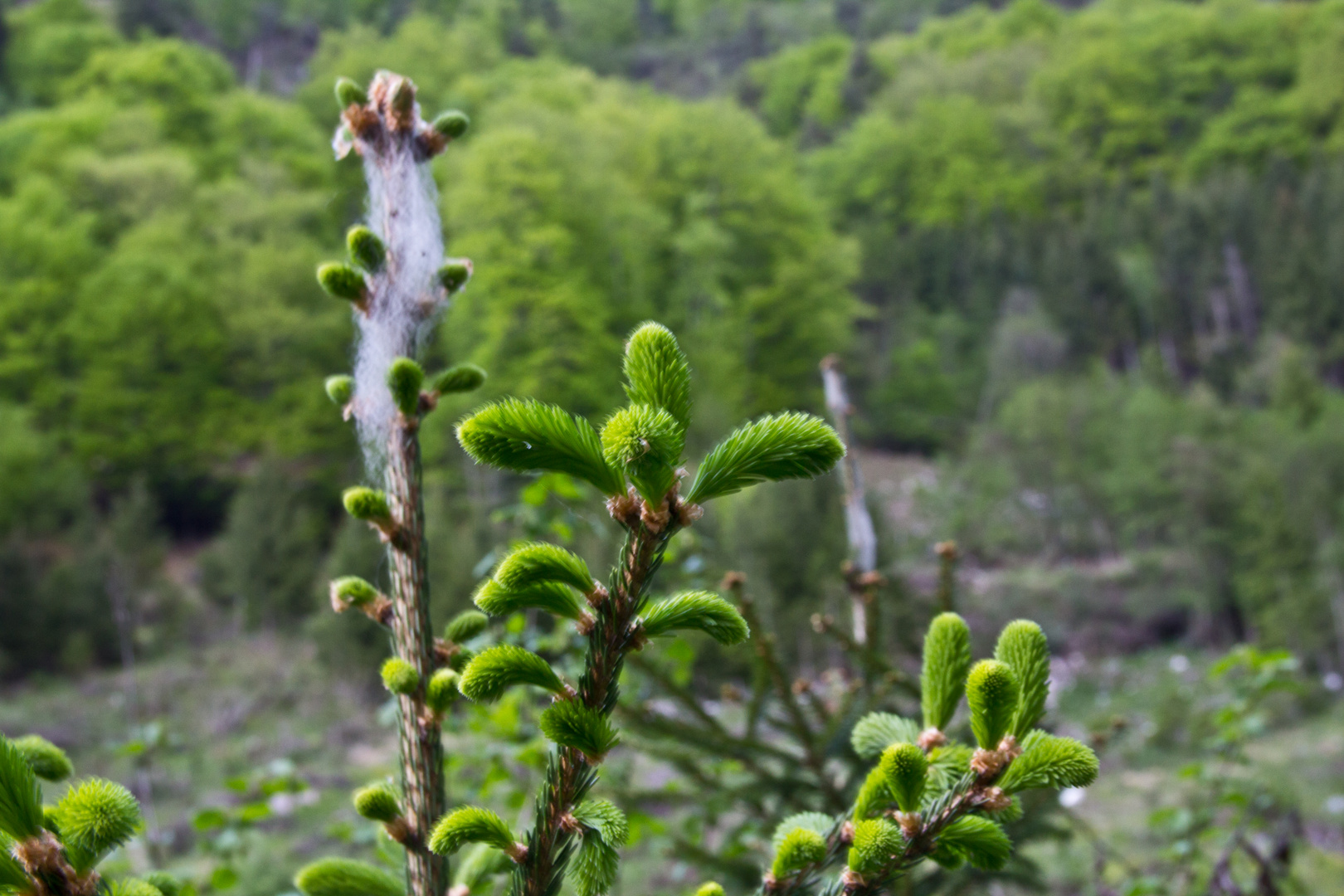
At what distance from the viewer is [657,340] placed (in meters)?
0.59

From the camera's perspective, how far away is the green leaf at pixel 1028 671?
2.30 feet

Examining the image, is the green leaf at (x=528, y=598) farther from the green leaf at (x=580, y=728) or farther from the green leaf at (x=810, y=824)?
the green leaf at (x=810, y=824)

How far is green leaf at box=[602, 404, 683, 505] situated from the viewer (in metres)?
0.54

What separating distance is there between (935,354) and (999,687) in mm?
37401

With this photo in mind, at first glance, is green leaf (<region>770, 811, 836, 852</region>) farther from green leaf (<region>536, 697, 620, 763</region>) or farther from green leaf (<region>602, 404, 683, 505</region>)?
green leaf (<region>602, 404, 683, 505</region>)

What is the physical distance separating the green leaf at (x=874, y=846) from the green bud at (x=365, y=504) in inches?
17.3

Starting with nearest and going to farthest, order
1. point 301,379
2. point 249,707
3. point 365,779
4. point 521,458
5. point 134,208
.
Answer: point 521,458 → point 365,779 → point 249,707 → point 301,379 → point 134,208

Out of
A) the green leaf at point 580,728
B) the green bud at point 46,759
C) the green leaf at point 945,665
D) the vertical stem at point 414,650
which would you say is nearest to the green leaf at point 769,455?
the green leaf at point 580,728

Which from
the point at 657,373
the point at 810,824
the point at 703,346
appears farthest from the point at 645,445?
the point at 703,346

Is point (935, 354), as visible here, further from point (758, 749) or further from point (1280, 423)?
point (758, 749)

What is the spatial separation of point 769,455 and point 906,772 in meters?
0.24

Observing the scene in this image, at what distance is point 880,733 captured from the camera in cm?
82

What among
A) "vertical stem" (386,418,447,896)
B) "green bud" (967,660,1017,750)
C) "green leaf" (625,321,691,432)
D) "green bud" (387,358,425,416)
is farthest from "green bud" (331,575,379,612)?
"green bud" (967,660,1017,750)

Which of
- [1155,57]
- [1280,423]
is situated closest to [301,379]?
[1280,423]
